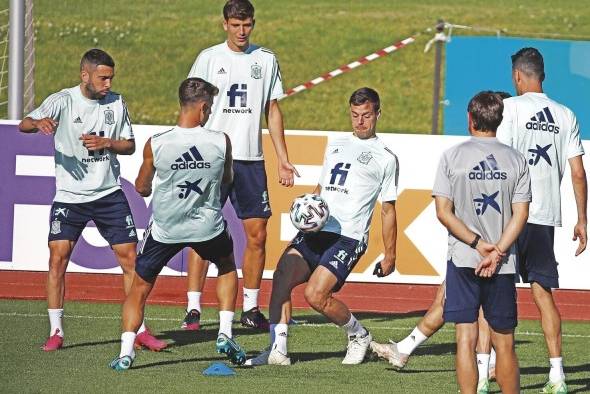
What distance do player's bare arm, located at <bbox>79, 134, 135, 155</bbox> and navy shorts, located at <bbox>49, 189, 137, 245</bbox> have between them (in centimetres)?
53

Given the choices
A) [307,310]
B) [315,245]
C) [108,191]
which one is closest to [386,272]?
[315,245]

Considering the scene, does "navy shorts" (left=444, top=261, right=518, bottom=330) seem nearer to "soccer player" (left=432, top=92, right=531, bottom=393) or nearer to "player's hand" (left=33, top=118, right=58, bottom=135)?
"soccer player" (left=432, top=92, right=531, bottom=393)

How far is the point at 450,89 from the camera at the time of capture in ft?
69.7

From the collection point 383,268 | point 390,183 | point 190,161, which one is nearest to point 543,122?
point 390,183

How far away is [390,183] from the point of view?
1021cm

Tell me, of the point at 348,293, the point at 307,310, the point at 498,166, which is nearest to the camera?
the point at 498,166

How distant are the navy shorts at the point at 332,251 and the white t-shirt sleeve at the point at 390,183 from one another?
1.32 feet

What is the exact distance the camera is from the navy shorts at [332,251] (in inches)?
397

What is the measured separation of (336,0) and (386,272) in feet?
70.6

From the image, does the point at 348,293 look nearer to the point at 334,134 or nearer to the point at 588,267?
the point at 334,134

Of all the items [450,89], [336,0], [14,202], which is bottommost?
[14,202]

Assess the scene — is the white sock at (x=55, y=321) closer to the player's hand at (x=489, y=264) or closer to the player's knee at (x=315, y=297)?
the player's knee at (x=315, y=297)

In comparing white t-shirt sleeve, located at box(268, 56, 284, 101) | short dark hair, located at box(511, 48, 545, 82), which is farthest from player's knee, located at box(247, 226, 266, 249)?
short dark hair, located at box(511, 48, 545, 82)

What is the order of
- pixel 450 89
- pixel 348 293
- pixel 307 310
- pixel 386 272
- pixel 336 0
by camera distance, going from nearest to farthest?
pixel 386 272
pixel 307 310
pixel 348 293
pixel 450 89
pixel 336 0
